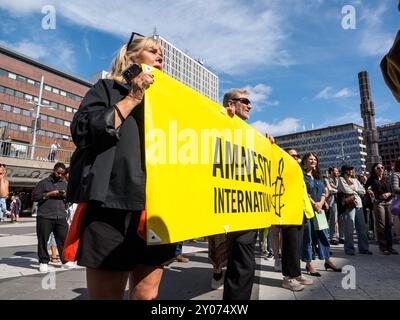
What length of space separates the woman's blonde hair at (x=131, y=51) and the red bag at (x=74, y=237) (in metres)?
0.80

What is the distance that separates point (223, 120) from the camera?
7.70ft

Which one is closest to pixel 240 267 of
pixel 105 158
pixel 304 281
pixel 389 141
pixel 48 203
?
pixel 105 158

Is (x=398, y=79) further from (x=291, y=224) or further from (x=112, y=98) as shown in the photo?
(x=291, y=224)

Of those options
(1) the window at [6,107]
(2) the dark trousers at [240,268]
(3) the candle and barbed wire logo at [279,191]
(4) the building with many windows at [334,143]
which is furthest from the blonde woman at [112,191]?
(4) the building with many windows at [334,143]

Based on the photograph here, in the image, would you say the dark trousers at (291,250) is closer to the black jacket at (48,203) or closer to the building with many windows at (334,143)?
the black jacket at (48,203)

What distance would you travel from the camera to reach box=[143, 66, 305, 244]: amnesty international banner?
4.86ft

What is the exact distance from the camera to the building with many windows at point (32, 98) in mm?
47844

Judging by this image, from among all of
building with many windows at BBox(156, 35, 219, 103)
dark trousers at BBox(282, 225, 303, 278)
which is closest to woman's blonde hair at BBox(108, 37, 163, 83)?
dark trousers at BBox(282, 225, 303, 278)

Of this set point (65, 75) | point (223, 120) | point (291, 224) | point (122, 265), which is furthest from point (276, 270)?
point (65, 75)

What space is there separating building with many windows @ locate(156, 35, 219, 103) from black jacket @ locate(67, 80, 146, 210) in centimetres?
11276

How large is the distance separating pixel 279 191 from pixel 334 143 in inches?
5532

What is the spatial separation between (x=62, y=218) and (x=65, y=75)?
59239 mm

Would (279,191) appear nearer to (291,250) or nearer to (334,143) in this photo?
(291,250)
